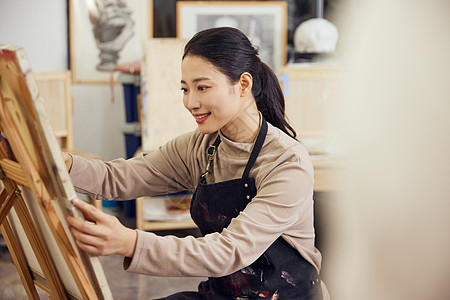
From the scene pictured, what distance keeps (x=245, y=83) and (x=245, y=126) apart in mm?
109

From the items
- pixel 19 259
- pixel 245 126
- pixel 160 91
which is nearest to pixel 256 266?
pixel 245 126

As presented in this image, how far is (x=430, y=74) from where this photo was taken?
1.59m

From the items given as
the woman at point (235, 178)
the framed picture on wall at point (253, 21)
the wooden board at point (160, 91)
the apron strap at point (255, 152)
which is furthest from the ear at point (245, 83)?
the framed picture on wall at point (253, 21)

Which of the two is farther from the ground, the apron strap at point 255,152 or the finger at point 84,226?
the apron strap at point 255,152

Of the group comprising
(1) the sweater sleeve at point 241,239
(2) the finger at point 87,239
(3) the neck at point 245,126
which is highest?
(3) the neck at point 245,126

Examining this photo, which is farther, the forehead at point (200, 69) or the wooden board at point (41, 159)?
the forehead at point (200, 69)

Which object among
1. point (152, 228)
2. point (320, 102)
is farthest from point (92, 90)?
point (320, 102)

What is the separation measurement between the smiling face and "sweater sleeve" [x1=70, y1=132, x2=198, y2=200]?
0.22 meters

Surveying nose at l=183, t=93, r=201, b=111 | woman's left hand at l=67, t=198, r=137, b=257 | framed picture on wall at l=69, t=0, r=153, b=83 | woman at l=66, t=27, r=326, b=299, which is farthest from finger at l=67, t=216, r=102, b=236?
framed picture on wall at l=69, t=0, r=153, b=83

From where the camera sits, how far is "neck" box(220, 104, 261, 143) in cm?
143

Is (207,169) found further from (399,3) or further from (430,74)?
(399,3)

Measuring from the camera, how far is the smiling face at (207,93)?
4.43 ft

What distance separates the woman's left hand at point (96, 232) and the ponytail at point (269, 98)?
24.2 inches

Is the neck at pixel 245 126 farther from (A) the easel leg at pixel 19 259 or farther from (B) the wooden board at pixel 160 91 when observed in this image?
(B) the wooden board at pixel 160 91
